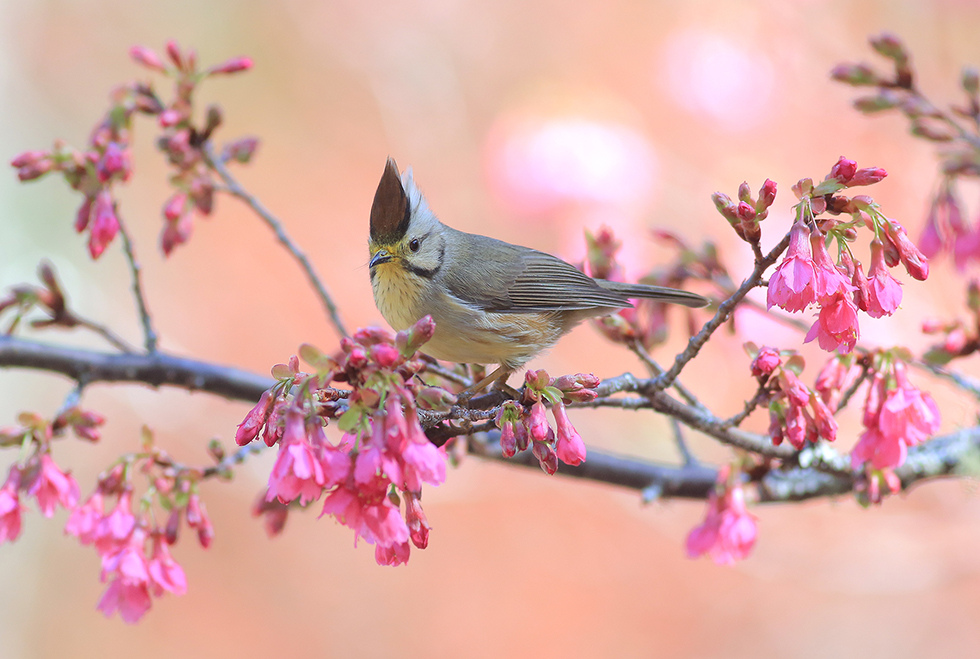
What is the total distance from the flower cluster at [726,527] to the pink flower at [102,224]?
64.3 inches

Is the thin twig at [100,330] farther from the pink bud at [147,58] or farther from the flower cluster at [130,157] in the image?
the pink bud at [147,58]

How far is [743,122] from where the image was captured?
5629 millimetres

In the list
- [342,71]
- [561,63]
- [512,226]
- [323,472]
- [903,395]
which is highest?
[561,63]

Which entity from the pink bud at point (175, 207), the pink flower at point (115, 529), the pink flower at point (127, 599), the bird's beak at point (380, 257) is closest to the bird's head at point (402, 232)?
the bird's beak at point (380, 257)

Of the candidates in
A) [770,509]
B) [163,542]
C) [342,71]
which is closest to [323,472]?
[163,542]

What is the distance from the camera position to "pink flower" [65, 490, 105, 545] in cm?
172

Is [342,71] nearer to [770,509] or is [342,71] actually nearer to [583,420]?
[583,420]

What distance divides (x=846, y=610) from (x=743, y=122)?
10.9 ft

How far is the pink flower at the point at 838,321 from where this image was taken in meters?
1.26

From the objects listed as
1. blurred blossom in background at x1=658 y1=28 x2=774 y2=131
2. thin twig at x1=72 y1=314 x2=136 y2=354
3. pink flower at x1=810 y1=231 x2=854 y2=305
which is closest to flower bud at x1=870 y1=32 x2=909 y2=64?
pink flower at x1=810 y1=231 x2=854 y2=305

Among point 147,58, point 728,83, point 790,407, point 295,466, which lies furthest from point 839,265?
point 728,83

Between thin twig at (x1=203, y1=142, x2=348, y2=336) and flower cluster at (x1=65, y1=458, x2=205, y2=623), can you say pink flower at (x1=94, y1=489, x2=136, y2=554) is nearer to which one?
flower cluster at (x1=65, y1=458, x2=205, y2=623)

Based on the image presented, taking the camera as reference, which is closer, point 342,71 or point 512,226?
point 512,226

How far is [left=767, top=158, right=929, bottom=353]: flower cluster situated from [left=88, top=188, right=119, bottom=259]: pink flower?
1573mm
